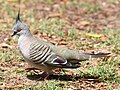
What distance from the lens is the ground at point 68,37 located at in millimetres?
6801

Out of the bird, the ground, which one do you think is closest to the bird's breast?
the bird

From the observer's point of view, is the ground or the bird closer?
the bird

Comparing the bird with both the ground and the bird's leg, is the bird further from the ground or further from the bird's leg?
the ground

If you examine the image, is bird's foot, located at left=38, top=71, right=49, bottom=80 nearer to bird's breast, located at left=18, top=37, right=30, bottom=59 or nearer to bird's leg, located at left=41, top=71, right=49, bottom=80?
bird's leg, located at left=41, top=71, right=49, bottom=80

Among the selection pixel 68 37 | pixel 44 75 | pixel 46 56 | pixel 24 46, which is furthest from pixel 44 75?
pixel 68 37

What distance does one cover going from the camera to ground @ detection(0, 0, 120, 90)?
6801 mm

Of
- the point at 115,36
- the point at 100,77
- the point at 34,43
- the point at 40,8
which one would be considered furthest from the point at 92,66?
the point at 40,8

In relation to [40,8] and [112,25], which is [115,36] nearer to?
[112,25]

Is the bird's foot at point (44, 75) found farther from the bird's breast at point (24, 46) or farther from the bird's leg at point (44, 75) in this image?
the bird's breast at point (24, 46)

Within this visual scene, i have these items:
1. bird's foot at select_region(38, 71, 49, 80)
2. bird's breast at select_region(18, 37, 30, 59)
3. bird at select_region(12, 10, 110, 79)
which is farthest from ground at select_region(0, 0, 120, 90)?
bird's breast at select_region(18, 37, 30, 59)

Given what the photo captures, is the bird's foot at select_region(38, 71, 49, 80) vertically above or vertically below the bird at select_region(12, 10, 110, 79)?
below

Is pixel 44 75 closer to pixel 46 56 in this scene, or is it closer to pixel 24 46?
pixel 46 56

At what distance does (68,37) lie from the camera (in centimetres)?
931

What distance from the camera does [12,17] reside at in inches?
416
